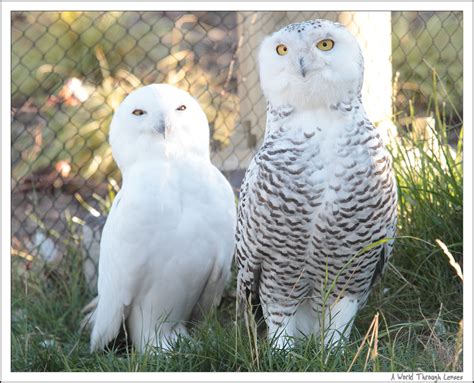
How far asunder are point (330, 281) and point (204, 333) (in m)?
0.52

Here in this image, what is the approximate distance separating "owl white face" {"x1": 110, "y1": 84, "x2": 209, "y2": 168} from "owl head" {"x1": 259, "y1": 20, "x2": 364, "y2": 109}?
54 centimetres

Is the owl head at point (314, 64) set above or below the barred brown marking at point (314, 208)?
above

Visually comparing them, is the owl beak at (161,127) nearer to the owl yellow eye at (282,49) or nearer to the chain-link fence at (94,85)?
the owl yellow eye at (282,49)

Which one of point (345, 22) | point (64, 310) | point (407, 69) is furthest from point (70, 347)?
point (407, 69)

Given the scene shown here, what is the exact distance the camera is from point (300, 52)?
289 centimetres

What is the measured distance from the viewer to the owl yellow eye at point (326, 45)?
9.56ft

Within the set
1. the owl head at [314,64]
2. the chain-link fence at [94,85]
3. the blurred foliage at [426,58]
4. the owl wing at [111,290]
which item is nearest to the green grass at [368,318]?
the owl wing at [111,290]

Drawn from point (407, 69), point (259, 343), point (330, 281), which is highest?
point (407, 69)

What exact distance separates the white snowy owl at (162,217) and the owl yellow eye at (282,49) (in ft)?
1.98

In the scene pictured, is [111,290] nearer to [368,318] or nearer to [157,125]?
[157,125]

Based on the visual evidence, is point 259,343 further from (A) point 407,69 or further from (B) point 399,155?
(A) point 407,69

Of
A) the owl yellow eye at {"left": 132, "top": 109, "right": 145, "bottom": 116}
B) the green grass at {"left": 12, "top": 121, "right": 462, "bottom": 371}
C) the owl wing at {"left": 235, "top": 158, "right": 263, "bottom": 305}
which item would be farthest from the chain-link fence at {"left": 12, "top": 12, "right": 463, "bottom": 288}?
the owl wing at {"left": 235, "top": 158, "right": 263, "bottom": 305}

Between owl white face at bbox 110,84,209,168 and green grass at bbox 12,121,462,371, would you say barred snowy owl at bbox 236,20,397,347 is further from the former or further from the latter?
owl white face at bbox 110,84,209,168

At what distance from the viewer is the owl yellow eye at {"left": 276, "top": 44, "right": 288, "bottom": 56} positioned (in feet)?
9.64
